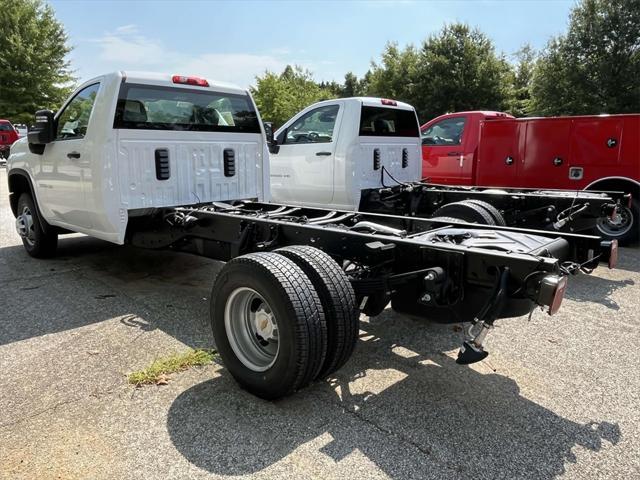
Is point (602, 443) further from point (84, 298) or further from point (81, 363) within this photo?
point (84, 298)

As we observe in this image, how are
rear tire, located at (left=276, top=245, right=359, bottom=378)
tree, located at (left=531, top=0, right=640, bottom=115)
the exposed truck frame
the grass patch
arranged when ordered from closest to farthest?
rear tire, located at (left=276, top=245, right=359, bottom=378) < the grass patch < the exposed truck frame < tree, located at (left=531, top=0, right=640, bottom=115)

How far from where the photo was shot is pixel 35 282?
5.66m

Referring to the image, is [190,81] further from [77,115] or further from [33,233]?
[33,233]

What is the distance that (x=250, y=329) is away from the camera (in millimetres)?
3334

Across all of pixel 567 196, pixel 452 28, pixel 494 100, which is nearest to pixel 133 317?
pixel 567 196

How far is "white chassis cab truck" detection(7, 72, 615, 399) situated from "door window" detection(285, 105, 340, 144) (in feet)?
3.05

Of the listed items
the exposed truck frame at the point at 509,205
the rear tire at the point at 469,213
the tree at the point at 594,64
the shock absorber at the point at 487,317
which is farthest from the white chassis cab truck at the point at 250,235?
the tree at the point at 594,64

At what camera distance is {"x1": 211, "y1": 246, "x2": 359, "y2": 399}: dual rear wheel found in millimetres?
2842

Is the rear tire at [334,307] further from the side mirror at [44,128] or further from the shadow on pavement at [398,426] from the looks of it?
the side mirror at [44,128]

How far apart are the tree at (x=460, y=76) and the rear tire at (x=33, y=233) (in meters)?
27.4

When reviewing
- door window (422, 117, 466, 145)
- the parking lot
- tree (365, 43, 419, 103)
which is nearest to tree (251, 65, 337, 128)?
tree (365, 43, 419, 103)

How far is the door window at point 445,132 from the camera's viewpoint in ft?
31.6

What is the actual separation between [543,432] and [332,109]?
561cm

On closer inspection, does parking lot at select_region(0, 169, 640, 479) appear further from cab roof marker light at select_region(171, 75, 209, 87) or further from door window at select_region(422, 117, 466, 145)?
door window at select_region(422, 117, 466, 145)
